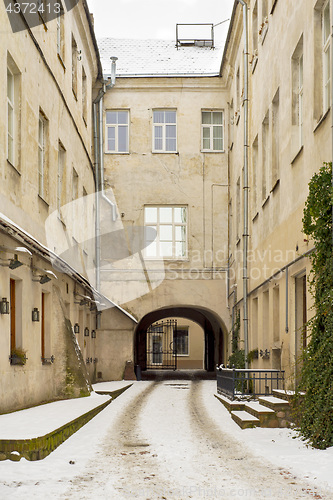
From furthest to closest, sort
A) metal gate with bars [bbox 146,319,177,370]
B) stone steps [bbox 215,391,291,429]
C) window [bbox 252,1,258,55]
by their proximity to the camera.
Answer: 1. metal gate with bars [bbox 146,319,177,370]
2. window [bbox 252,1,258,55]
3. stone steps [bbox 215,391,291,429]

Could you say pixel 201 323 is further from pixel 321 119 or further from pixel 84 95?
pixel 321 119

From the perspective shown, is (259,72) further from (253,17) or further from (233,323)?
(233,323)

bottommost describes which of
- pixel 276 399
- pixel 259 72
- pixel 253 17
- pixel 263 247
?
pixel 276 399

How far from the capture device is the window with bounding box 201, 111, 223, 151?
24.1 m

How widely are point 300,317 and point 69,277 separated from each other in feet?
19.9

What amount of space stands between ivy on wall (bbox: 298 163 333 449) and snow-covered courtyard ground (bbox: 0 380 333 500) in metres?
0.24

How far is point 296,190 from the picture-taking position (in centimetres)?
1188

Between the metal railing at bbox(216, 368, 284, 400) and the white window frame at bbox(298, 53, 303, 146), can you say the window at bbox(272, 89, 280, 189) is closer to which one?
the white window frame at bbox(298, 53, 303, 146)

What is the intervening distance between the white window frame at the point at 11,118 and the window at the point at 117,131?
40.5 feet

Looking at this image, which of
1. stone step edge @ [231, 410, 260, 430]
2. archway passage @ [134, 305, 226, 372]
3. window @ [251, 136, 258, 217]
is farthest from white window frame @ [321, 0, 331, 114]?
archway passage @ [134, 305, 226, 372]

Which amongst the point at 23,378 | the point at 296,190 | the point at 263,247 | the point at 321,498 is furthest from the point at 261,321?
the point at 321,498

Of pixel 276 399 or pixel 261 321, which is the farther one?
pixel 261 321

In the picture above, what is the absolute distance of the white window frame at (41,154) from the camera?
1398 cm

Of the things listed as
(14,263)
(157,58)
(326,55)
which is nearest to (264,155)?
(326,55)
